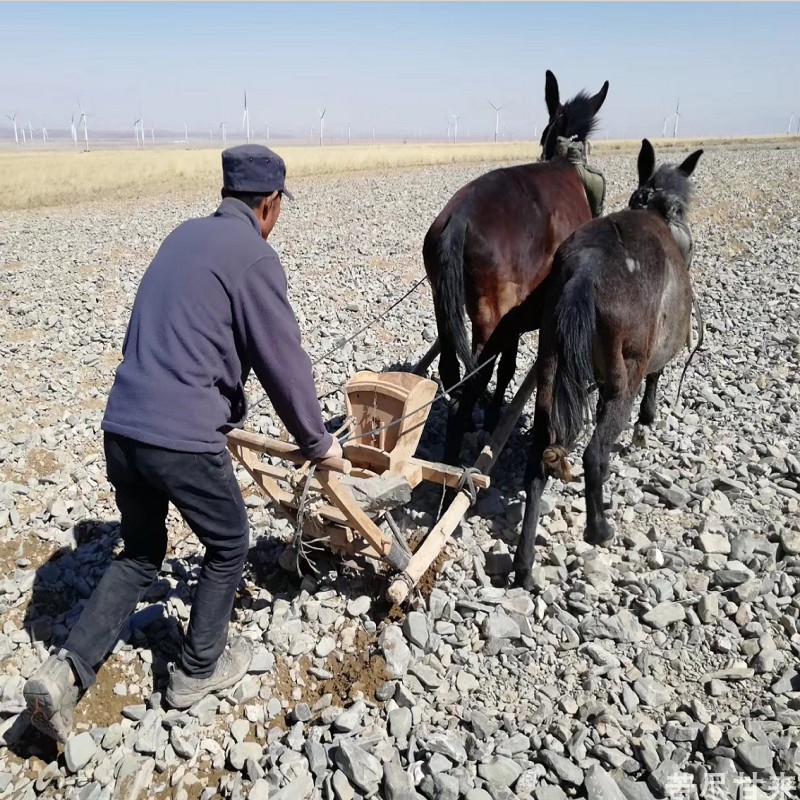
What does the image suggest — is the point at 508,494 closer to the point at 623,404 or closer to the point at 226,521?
the point at 623,404

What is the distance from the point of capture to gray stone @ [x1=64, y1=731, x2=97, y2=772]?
2.96m

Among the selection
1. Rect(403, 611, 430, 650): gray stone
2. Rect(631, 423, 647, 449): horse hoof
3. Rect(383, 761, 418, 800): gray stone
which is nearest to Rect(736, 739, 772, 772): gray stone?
Rect(383, 761, 418, 800): gray stone

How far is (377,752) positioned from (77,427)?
4388 mm

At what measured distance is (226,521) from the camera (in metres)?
3.05

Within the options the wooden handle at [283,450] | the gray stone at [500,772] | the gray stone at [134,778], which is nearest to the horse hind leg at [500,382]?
the wooden handle at [283,450]

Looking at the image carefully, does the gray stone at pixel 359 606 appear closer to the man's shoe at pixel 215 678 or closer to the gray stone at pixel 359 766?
the man's shoe at pixel 215 678

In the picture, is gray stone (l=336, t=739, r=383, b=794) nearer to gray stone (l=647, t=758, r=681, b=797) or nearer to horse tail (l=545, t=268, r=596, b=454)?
gray stone (l=647, t=758, r=681, b=797)

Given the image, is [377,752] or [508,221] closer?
[377,752]

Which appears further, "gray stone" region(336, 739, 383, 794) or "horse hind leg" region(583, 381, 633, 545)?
"horse hind leg" region(583, 381, 633, 545)

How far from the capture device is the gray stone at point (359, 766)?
2.84 meters

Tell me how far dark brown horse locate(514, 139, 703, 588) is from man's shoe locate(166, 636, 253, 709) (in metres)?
1.70

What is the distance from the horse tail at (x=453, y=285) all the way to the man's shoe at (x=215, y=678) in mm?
2556

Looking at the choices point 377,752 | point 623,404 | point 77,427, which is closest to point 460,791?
point 377,752

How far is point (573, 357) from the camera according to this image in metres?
4.09
